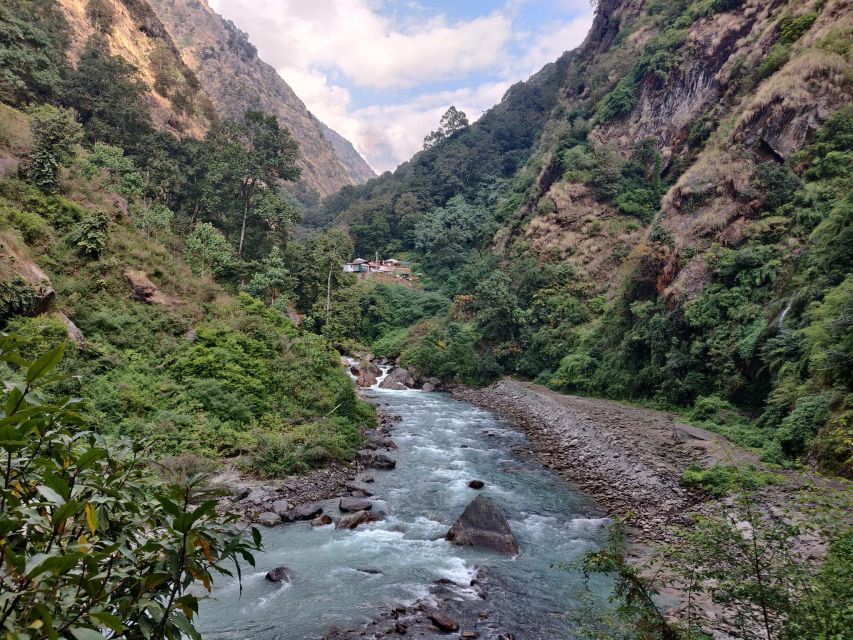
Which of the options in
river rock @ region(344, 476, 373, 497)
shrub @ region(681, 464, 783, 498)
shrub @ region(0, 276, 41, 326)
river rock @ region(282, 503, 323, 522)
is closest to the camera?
shrub @ region(681, 464, 783, 498)

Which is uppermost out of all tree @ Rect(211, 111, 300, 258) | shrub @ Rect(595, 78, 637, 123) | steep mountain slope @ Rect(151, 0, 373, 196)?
steep mountain slope @ Rect(151, 0, 373, 196)

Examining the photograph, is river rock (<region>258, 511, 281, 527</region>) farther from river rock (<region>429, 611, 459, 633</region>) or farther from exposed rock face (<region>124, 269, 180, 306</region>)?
exposed rock face (<region>124, 269, 180, 306</region>)

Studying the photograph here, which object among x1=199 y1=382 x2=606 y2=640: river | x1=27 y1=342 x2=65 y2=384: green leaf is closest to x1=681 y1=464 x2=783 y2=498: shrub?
x1=199 y1=382 x2=606 y2=640: river

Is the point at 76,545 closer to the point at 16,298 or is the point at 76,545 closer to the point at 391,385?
the point at 16,298

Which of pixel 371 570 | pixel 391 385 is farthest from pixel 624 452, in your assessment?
pixel 391 385

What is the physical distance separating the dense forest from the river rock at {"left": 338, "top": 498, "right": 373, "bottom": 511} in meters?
2.49

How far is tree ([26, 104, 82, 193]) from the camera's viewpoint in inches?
667

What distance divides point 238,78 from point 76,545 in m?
132

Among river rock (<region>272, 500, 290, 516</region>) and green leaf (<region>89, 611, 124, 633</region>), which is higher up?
green leaf (<region>89, 611, 124, 633</region>)

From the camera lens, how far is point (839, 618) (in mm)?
3459

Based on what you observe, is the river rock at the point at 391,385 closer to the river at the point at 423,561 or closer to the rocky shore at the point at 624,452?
the rocky shore at the point at 624,452

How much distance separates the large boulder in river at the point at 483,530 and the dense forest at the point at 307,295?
18.6 ft

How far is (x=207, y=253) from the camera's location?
2434 centimetres

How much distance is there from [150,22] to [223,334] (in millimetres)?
45059
